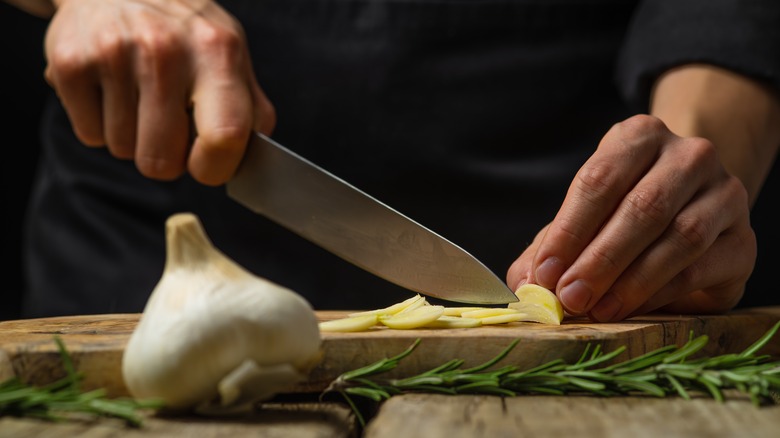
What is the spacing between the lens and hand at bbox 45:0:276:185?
4.51 ft

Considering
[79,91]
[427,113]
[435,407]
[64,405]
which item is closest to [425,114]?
[427,113]

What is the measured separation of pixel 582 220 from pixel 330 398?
421mm

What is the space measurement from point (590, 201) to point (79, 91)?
0.87 meters

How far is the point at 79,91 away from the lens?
4.93 ft

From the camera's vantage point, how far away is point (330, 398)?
3.36 feet

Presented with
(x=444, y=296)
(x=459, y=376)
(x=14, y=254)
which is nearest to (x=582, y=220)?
(x=444, y=296)

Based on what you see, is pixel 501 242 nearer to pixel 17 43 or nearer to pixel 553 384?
pixel 553 384

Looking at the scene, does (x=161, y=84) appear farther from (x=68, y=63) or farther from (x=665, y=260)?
(x=665, y=260)

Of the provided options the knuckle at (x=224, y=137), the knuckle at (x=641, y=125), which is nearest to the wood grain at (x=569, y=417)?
the knuckle at (x=641, y=125)

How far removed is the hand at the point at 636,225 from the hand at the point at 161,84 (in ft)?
1.67

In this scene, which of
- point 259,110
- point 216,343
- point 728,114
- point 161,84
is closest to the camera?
point 216,343

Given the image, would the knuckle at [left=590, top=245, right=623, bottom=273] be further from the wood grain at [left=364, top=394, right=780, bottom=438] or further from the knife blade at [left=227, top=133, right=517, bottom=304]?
the wood grain at [left=364, top=394, right=780, bottom=438]

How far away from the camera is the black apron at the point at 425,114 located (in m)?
1.96

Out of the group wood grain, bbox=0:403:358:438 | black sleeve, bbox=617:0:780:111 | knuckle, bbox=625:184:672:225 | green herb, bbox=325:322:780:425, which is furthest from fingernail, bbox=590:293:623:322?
black sleeve, bbox=617:0:780:111
